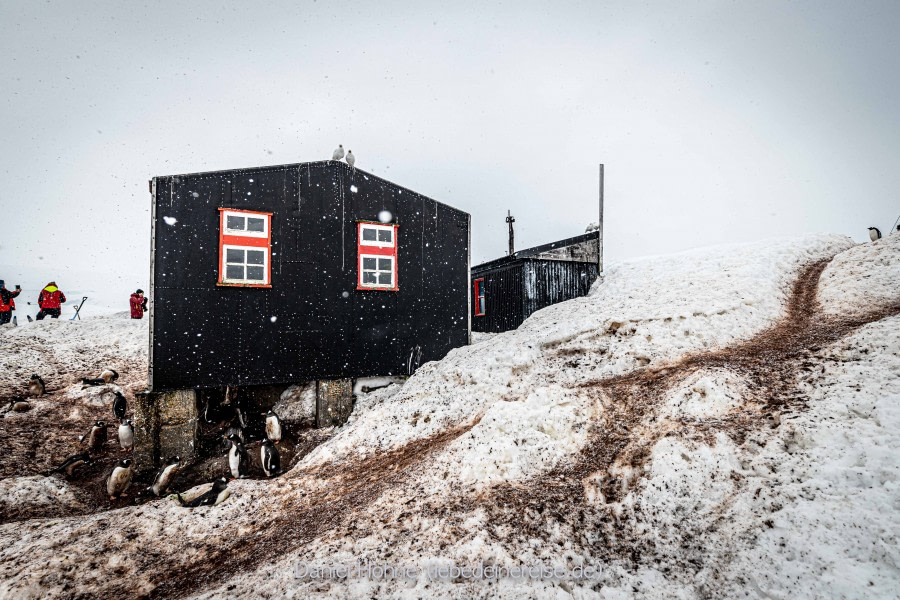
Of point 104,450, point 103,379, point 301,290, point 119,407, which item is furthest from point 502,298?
point 103,379

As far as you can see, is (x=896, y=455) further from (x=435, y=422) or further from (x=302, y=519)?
(x=302, y=519)

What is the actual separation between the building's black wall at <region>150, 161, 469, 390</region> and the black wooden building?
6.19 metres

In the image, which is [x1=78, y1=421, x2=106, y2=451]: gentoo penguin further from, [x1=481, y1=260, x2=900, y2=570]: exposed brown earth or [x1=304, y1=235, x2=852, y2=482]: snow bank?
[x1=481, y1=260, x2=900, y2=570]: exposed brown earth

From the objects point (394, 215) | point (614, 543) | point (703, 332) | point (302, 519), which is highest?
point (394, 215)

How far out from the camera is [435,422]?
7996mm

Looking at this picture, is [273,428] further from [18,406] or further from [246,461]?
[18,406]

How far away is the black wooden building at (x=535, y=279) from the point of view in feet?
60.9

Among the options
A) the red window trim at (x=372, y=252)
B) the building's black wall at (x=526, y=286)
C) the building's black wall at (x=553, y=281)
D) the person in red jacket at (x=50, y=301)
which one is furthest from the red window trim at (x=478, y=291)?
the person in red jacket at (x=50, y=301)

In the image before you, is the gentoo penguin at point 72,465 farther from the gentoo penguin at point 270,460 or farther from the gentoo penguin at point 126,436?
the gentoo penguin at point 270,460

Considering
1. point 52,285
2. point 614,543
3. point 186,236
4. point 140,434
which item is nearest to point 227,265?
point 186,236

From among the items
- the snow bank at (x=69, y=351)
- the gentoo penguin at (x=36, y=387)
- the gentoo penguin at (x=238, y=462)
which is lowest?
the gentoo penguin at (x=238, y=462)

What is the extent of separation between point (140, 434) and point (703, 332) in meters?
12.9

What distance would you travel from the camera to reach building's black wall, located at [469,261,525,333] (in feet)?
61.4

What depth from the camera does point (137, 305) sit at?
24359 mm
